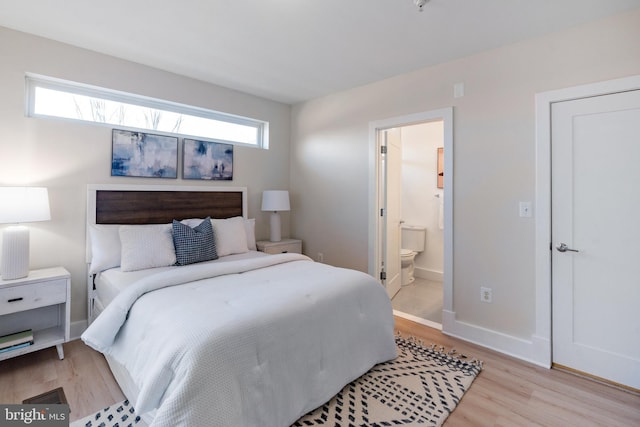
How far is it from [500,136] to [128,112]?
339 cm

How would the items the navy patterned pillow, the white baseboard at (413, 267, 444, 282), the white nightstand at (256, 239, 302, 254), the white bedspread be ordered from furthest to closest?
the white baseboard at (413, 267, 444, 282)
the white nightstand at (256, 239, 302, 254)
the navy patterned pillow
the white bedspread

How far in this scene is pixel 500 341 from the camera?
8.30 ft

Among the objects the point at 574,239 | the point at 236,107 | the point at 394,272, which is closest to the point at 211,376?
the point at 574,239

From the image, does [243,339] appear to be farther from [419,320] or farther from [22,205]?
[419,320]

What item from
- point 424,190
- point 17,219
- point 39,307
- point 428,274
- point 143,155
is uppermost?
point 143,155

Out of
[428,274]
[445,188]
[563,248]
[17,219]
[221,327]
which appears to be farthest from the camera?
[428,274]

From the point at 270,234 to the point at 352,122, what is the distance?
5.58 feet

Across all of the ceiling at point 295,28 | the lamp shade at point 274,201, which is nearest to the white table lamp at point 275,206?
the lamp shade at point 274,201

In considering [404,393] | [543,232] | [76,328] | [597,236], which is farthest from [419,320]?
[76,328]

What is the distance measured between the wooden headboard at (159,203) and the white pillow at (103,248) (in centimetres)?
17

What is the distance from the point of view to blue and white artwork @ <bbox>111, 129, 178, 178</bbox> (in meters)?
2.89

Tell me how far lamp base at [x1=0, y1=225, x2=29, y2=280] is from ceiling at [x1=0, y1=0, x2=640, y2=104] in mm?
1528

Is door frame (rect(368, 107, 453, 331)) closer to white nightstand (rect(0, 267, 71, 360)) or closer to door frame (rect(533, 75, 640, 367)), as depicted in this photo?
door frame (rect(533, 75, 640, 367))

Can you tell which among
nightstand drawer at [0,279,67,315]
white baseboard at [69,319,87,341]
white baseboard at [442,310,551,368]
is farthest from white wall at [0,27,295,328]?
white baseboard at [442,310,551,368]
